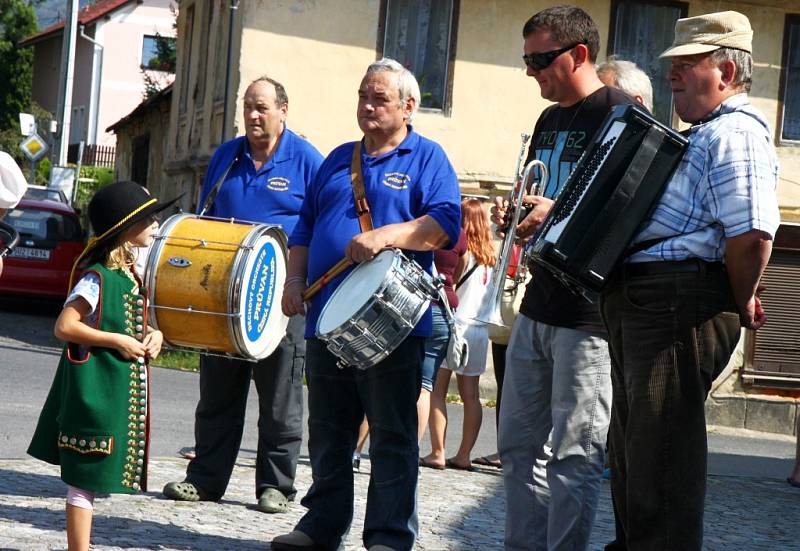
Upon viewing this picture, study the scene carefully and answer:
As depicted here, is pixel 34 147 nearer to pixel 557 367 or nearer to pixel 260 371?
pixel 260 371

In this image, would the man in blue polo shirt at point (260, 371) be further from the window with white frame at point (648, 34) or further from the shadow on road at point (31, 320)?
the window with white frame at point (648, 34)

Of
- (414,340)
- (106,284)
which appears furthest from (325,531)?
(106,284)

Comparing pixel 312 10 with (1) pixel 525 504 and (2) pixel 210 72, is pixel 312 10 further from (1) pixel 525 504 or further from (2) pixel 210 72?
(1) pixel 525 504

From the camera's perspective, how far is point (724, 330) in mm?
4441

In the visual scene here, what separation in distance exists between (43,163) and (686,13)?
127 ft

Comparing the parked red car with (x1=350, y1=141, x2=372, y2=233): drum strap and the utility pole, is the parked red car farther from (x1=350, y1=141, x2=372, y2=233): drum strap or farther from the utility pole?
(x1=350, y1=141, x2=372, y2=233): drum strap

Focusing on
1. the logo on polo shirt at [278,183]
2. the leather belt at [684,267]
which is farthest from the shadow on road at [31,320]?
the leather belt at [684,267]

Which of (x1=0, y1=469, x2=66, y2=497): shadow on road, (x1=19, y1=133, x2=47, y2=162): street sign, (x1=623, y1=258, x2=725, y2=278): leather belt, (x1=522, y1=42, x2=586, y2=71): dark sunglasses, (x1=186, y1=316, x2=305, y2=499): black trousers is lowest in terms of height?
(x1=0, y1=469, x2=66, y2=497): shadow on road

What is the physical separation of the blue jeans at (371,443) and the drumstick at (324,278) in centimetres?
23

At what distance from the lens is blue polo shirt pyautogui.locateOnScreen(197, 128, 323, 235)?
707 centimetres

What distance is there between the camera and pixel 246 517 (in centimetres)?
673

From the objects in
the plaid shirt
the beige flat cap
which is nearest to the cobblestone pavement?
the plaid shirt

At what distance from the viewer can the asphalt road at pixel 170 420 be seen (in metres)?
9.88

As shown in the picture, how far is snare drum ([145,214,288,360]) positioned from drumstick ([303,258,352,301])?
0.69 m
